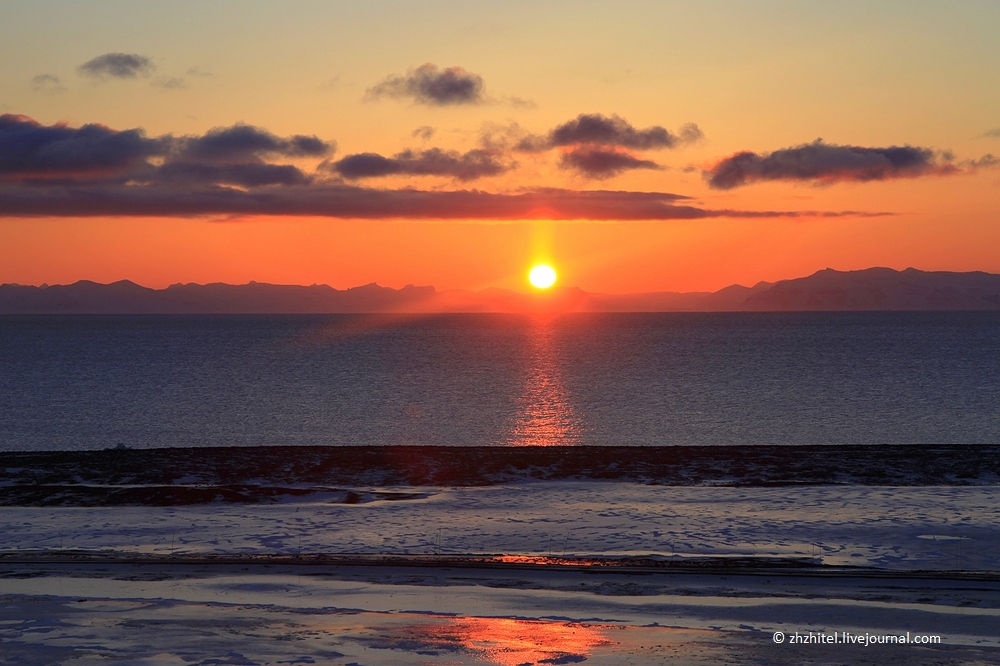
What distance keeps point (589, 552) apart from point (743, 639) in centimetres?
717

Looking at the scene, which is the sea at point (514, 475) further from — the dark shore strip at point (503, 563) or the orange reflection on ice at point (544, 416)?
the dark shore strip at point (503, 563)

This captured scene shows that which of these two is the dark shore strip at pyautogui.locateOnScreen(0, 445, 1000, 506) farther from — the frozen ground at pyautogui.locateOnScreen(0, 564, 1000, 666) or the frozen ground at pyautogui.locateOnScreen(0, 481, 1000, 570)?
the frozen ground at pyautogui.locateOnScreen(0, 564, 1000, 666)

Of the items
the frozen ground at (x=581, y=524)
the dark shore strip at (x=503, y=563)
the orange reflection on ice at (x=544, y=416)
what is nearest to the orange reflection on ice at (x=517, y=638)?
the dark shore strip at (x=503, y=563)

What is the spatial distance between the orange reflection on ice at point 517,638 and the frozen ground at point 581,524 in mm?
6075

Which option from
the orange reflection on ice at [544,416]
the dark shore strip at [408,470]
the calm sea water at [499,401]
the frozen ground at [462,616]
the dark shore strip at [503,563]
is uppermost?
the frozen ground at [462,616]

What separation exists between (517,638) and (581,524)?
10505 millimetres

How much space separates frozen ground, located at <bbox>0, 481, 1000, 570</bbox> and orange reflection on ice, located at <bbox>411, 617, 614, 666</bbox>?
608cm

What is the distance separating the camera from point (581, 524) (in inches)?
976

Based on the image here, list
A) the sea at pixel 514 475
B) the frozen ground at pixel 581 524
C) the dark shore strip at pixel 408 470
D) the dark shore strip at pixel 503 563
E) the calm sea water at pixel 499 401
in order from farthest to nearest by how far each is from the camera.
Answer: the calm sea water at pixel 499 401 → the dark shore strip at pixel 408 470 → the sea at pixel 514 475 → the frozen ground at pixel 581 524 → the dark shore strip at pixel 503 563

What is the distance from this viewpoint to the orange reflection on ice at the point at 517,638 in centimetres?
1361

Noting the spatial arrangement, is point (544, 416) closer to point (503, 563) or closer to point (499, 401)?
point (499, 401)

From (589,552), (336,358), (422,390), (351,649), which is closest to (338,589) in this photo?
(351,649)

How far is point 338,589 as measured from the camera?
17.5 metres

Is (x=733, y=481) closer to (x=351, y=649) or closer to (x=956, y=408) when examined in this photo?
(x=351, y=649)
